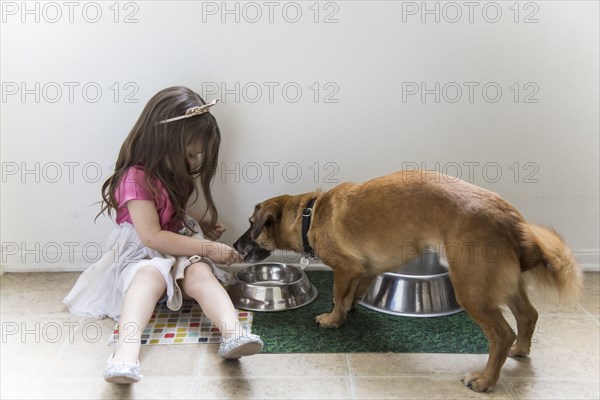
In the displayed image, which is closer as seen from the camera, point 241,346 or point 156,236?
point 241,346

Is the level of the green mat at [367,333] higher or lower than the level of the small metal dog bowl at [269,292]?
lower

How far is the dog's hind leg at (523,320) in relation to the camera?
2428 millimetres

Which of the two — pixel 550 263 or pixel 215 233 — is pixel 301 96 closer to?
pixel 215 233

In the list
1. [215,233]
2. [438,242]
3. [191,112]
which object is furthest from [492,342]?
[191,112]

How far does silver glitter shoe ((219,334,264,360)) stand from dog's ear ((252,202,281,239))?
0.62 m

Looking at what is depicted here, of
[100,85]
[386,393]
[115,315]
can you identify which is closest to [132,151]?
[100,85]

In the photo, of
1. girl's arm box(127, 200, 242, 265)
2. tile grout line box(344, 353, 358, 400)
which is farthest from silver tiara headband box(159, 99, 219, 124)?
tile grout line box(344, 353, 358, 400)

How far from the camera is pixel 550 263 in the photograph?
7.15 ft

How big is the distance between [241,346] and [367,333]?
67cm

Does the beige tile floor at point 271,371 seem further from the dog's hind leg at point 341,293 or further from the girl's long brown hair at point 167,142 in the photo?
the girl's long brown hair at point 167,142

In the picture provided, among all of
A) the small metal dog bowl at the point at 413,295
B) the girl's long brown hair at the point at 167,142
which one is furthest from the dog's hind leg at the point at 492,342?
the girl's long brown hair at the point at 167,142

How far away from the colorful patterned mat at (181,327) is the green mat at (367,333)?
6.3 inches

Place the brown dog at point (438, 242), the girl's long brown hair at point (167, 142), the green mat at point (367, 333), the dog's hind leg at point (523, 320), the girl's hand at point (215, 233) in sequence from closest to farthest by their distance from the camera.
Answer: the brown dog at point (438, 242), the dog's hind leg at point (523, 320), the green mat at point (367, 333), the girl's long brown hair at point (167, 142), the girl's hand at point (215, 233)

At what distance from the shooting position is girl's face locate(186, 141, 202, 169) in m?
2.90
